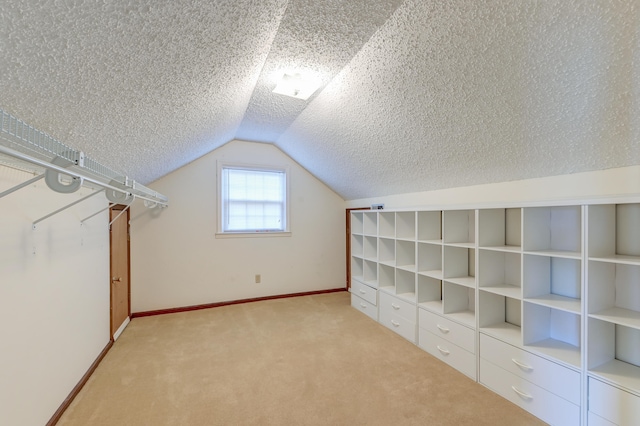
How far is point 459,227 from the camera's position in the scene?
8.86 feet

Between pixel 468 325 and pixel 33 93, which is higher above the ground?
pixel 33 93

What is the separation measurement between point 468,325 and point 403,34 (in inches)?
86.9

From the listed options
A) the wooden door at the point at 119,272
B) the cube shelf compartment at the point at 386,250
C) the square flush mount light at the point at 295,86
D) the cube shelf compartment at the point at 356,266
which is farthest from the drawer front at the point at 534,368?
the wooden door at the point at 119,272

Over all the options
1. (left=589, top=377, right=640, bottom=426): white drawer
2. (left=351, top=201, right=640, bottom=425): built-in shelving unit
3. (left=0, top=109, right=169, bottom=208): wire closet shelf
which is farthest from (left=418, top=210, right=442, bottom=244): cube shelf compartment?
(left=0, top=109, right=169, bottom=208): wire closet shelf

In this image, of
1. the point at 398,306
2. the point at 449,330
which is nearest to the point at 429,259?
the point at 398,306

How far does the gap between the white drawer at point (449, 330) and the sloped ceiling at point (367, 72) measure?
131cm

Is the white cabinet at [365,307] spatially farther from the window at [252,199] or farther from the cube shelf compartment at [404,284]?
the window at [252,199]

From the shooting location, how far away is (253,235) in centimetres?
429

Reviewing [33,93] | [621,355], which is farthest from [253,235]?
[621,355]

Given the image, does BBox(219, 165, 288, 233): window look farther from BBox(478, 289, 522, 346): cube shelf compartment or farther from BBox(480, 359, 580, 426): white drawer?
BBox(480, 359, 580, 426): white drawer

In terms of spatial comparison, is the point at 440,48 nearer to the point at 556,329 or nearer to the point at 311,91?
the point at 311,91

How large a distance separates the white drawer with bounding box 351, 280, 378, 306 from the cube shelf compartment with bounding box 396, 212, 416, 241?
0.82 m

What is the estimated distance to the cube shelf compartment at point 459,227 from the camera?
2641mm

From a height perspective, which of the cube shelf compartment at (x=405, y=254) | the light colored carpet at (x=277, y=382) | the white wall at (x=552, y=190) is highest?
the white wall at (x=552, y=190)
